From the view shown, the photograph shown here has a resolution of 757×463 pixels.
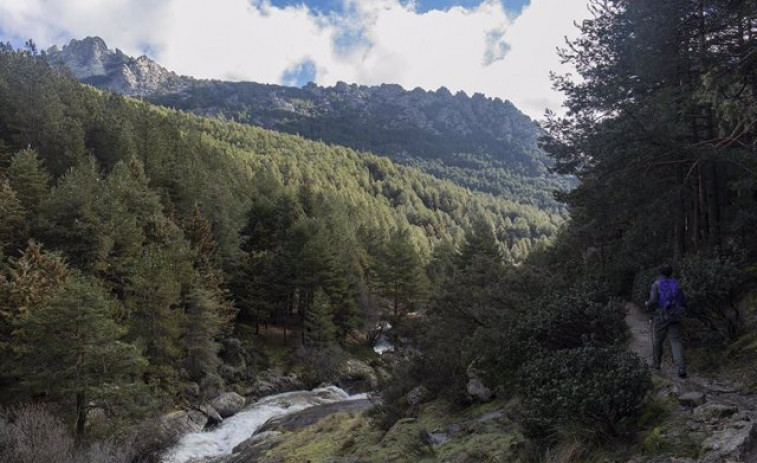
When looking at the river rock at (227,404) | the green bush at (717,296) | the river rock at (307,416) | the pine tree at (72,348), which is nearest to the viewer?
the green bush at (717,296)

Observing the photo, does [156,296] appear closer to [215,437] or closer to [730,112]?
[215,437]

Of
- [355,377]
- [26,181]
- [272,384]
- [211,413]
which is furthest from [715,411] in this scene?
[26,181]

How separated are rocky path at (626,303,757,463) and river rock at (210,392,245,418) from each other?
2695 cm

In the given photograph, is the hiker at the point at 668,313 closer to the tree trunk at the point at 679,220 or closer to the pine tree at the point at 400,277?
the tree trunk at the point at 679,220

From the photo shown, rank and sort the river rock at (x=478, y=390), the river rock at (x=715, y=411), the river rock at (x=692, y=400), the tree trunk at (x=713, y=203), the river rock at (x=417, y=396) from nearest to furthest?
the river rock at (x=715, y=411)
the river rock at (x=692, y=400)
the river rock at (x=478, y=390)
the tree trunk at (x=713, y=203)
the river rock at (x=417, y=396)

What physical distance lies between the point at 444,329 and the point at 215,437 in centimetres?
1667

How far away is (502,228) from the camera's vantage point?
159125mm

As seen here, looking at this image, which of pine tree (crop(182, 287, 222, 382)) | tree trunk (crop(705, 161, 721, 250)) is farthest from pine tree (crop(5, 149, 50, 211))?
tree trunk (crop(705, 161, 721, 250))

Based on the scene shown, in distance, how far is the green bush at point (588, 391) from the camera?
7.20m

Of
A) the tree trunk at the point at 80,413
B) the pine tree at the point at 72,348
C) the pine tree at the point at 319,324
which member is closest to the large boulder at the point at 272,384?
the pine tree at the point at 319,324

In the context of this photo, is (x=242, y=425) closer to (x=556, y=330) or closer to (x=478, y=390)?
(x=478, y=390)

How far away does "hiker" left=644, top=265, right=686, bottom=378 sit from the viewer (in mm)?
9461

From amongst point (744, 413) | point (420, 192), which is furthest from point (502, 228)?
point (744, 413)

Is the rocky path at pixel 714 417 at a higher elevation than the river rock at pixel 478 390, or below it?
higher
